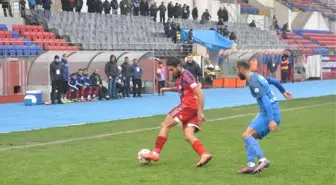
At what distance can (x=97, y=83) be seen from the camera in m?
28.5

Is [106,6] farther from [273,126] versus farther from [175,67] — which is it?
[273,126]

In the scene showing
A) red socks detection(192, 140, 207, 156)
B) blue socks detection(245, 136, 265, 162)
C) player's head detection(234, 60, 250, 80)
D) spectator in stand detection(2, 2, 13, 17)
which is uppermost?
spectator in stand detection(2, 2, 13, 17)

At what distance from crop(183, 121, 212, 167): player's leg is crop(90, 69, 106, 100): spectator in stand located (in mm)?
18138

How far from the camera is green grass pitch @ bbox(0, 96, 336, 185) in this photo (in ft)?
30.0

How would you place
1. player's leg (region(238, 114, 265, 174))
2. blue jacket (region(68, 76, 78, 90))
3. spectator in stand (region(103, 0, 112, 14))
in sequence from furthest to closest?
spectator in stand (region(103, 0, 112, 14))
blue jacket (region(68, 76, 78, 90))
player's leg (region(238, 114, 265, 174))

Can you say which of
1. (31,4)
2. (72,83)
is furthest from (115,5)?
(72,83)

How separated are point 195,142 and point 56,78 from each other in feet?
54.3

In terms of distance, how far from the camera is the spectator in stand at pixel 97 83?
93.0 feet

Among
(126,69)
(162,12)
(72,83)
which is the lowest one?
(72,83)

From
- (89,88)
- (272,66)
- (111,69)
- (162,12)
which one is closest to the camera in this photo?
(89,88)

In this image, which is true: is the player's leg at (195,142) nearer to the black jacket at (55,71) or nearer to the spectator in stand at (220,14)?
the black jacket at (55,71)

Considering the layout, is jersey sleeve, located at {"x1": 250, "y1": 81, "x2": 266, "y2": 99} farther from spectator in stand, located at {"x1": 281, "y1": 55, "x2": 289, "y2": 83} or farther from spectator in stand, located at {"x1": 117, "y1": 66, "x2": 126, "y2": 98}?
spectator in stand, located at {"x1": 281, "y1": 55, "x2": 289, "y2": 83}

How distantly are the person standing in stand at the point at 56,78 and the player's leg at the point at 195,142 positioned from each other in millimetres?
16310

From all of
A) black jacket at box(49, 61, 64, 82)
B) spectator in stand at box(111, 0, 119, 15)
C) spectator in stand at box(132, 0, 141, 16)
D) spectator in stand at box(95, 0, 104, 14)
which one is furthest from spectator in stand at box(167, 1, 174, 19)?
black jacket at box(49, 61, 64, 82)
